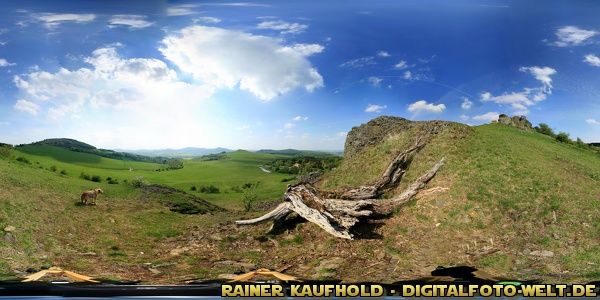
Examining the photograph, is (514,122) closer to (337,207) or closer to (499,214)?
(499,214)

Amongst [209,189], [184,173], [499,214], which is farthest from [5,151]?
[499,214]

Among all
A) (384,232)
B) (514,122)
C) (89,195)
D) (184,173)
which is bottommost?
(384,232)

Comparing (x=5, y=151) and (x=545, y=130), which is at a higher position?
(x=545, y=130)

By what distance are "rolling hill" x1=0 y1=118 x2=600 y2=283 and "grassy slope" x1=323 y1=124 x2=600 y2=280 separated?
0.10ft

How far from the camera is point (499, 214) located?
812 cm

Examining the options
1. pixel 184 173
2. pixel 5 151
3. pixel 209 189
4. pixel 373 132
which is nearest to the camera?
pixel 373 132

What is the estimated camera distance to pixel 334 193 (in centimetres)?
925

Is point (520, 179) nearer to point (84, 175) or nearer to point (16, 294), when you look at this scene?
point (16, 294)

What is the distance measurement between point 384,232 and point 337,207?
4.38 feet

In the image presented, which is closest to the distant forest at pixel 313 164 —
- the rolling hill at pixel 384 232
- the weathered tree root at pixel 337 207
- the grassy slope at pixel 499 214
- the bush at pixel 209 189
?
the bush at pixel 209 189

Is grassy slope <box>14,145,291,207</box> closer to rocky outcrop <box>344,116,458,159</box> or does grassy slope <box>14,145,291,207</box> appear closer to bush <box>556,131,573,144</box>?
rocky outcrop <box>344,116,458,159</box>

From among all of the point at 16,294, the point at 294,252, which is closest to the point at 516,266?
the point at 294,252

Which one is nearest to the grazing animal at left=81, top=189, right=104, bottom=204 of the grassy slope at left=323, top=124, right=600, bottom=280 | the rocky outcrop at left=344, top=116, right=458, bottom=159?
the grassy slope at left=323, top=124, right=600, bottom=280

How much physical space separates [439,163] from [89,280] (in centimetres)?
1011
